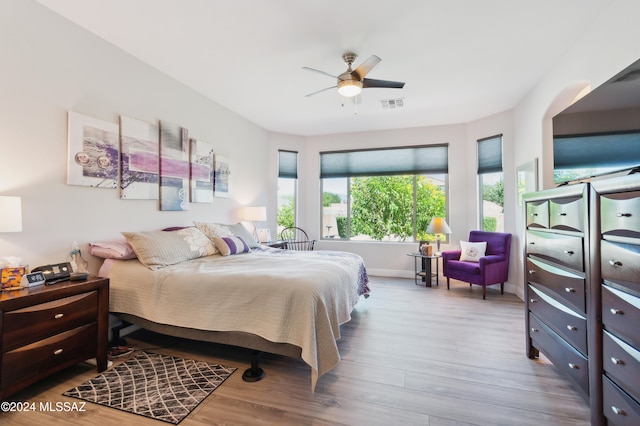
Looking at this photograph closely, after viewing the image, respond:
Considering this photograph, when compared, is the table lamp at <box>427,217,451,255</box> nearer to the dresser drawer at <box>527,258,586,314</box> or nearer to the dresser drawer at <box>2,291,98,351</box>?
the dresser drawer at <box>527,258,586,314</box>

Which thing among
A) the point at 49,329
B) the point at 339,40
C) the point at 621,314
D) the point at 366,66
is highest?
the point at 339,40

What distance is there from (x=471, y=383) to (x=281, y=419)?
4.32 ft

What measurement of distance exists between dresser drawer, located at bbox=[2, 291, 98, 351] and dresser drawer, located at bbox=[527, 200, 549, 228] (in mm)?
3344

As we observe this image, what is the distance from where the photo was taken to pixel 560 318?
1935 millimetres

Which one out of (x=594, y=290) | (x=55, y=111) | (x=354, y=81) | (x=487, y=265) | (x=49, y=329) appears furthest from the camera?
(x=487, y=265)

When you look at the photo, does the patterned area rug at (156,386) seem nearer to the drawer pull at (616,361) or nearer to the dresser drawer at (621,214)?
the drawer pull at (616,361)

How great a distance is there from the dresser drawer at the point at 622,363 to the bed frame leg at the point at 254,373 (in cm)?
200

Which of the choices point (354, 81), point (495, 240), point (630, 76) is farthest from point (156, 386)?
point (495, 240)

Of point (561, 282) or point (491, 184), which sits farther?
point (491, 184)

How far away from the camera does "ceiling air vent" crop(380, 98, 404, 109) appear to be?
4125 millimetres

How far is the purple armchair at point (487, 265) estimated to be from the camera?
4.16m

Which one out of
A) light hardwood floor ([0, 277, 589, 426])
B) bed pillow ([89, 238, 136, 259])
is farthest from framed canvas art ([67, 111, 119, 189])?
light hardwood floor ([0, 277, 589, 426])

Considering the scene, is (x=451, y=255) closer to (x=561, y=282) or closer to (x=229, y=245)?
(x=561, y=282)

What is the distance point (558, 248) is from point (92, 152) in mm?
3784
